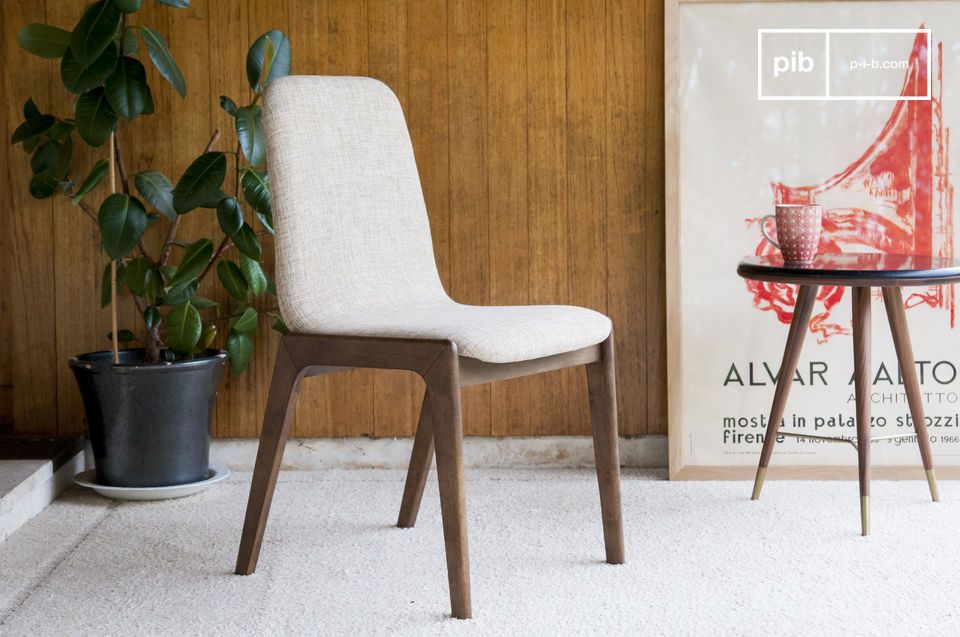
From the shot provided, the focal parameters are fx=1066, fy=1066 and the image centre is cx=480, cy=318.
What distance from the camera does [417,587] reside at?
2.02 metres

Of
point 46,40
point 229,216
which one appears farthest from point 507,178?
point 46,40

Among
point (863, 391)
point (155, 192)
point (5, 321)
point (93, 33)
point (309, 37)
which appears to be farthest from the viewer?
point (5, 321)

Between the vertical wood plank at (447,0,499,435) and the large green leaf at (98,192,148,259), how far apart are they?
846 millimetres

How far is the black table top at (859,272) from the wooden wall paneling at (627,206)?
533 mm

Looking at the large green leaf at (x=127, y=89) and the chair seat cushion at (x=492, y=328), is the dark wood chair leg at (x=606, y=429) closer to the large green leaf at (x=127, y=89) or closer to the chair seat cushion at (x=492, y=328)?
the chair seat cushion at (x=492, y=328)

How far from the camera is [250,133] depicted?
2541mm

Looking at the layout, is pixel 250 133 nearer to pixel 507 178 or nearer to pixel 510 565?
pixel 507 178

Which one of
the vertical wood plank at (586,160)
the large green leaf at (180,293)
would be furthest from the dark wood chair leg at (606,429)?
the large green leaf at (180,293)

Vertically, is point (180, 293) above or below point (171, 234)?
below

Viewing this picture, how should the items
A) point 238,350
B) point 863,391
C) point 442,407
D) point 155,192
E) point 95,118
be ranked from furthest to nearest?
point 238,350, point 155,192, point 95,118, point 863,391, point 442,407

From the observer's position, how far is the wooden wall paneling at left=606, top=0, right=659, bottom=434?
290cm

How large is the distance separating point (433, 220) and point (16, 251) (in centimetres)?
115

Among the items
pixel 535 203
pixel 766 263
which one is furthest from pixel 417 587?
pixel 535 203

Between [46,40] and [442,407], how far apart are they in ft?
4.89
